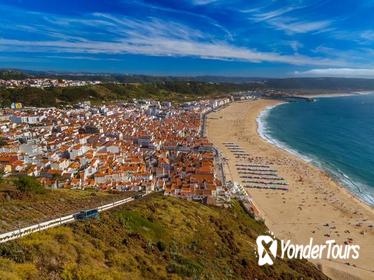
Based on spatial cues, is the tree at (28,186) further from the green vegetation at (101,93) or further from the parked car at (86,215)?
the green vegetation at (101,93)

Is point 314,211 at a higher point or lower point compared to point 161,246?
lower

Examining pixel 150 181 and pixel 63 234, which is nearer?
pixel 63 234

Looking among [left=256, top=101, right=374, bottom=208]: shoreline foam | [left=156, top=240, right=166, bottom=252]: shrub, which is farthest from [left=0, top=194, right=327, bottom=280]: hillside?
[left=256, top=101, right=374, bottom=208]: shoreline foam

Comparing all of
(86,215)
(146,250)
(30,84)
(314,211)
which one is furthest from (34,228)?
(30,84)

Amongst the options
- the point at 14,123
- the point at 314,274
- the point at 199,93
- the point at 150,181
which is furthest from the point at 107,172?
the point at 199,93

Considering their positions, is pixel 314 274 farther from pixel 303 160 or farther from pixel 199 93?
pixel 199 93

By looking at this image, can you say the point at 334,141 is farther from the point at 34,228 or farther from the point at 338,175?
the point at 34,228
